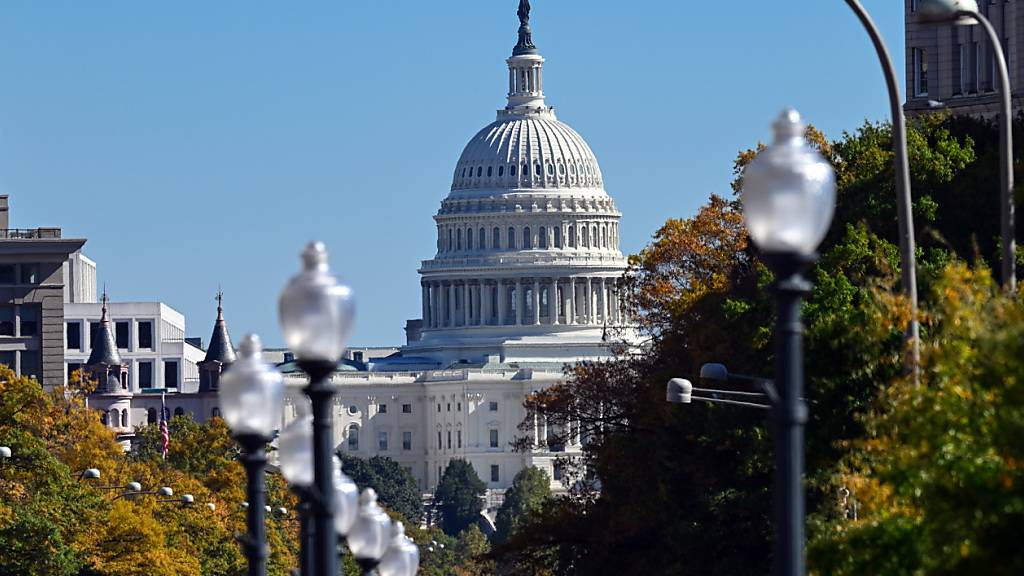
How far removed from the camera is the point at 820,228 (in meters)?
20.0

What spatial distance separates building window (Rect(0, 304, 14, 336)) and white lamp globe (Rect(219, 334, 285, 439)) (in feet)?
409

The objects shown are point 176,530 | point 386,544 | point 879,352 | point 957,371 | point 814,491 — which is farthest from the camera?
point 176,530

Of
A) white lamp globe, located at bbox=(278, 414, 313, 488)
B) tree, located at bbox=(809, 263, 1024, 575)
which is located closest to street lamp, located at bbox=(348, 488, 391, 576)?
white lamp globe, located at bbox=(278, 414, 313, 488)

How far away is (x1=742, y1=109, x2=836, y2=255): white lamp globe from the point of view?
65.6 feet

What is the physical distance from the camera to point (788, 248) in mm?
20156

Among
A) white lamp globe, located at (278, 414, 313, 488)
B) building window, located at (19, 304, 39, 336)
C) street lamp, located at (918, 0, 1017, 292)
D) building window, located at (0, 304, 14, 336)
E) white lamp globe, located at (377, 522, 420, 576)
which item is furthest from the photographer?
building window, located at (19, 304, 39, 336)

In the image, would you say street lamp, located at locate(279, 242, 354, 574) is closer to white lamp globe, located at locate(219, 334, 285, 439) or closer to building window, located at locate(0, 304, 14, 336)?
white lamp globe, located at locate(219, 334, 285, 439)

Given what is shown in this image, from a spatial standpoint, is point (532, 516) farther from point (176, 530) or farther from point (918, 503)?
point (918, 503)

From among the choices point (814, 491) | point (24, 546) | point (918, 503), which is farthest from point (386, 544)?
point (24, 546)

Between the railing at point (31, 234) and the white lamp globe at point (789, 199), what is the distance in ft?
432

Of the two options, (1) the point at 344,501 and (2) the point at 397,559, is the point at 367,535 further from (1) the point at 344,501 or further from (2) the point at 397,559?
(2) the point at 397,559

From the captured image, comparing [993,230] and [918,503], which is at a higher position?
[993,230]

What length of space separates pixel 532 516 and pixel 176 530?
728 inches

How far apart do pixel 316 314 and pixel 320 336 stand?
0.17 meters
